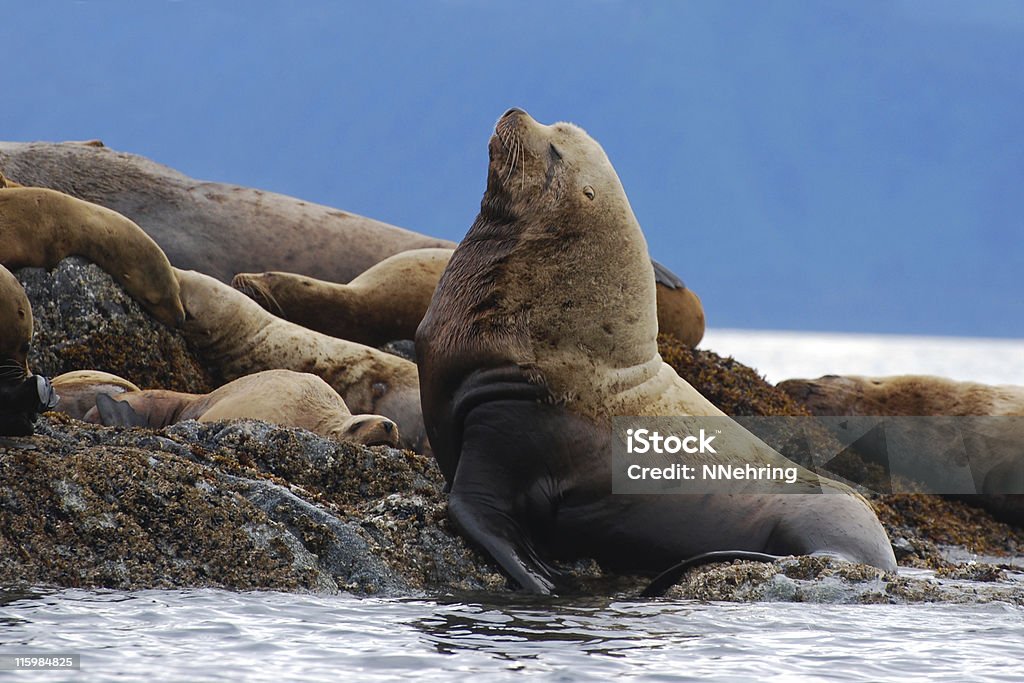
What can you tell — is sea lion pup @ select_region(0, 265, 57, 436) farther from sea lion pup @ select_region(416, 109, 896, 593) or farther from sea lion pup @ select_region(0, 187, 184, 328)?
sea lion pup @ select_region(0, 187, 184, 328)

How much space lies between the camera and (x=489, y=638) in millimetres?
4164

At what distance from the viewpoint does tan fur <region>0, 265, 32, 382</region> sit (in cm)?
518

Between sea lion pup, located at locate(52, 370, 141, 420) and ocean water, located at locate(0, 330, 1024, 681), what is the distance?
3.90 metres

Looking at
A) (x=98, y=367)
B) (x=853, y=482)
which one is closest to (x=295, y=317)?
(x=98, y=367)

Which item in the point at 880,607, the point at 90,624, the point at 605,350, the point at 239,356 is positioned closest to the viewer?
the point at 90,624

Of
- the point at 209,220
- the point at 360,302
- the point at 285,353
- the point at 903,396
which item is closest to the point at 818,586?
the point at 285,353

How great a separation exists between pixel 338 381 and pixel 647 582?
4.59 meters

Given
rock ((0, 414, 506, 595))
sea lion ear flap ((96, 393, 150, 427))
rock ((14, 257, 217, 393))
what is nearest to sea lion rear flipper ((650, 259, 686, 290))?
rock ((14, 257, 217, 393))

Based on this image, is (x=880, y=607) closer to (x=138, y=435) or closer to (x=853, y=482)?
(x=138, y=435)

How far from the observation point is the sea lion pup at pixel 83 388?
8242 mm

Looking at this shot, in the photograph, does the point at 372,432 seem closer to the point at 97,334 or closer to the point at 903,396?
the point at 97,334

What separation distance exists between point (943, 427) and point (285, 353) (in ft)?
16.1

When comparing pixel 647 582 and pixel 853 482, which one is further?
pixel 853 482

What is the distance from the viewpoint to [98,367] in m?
9.36
